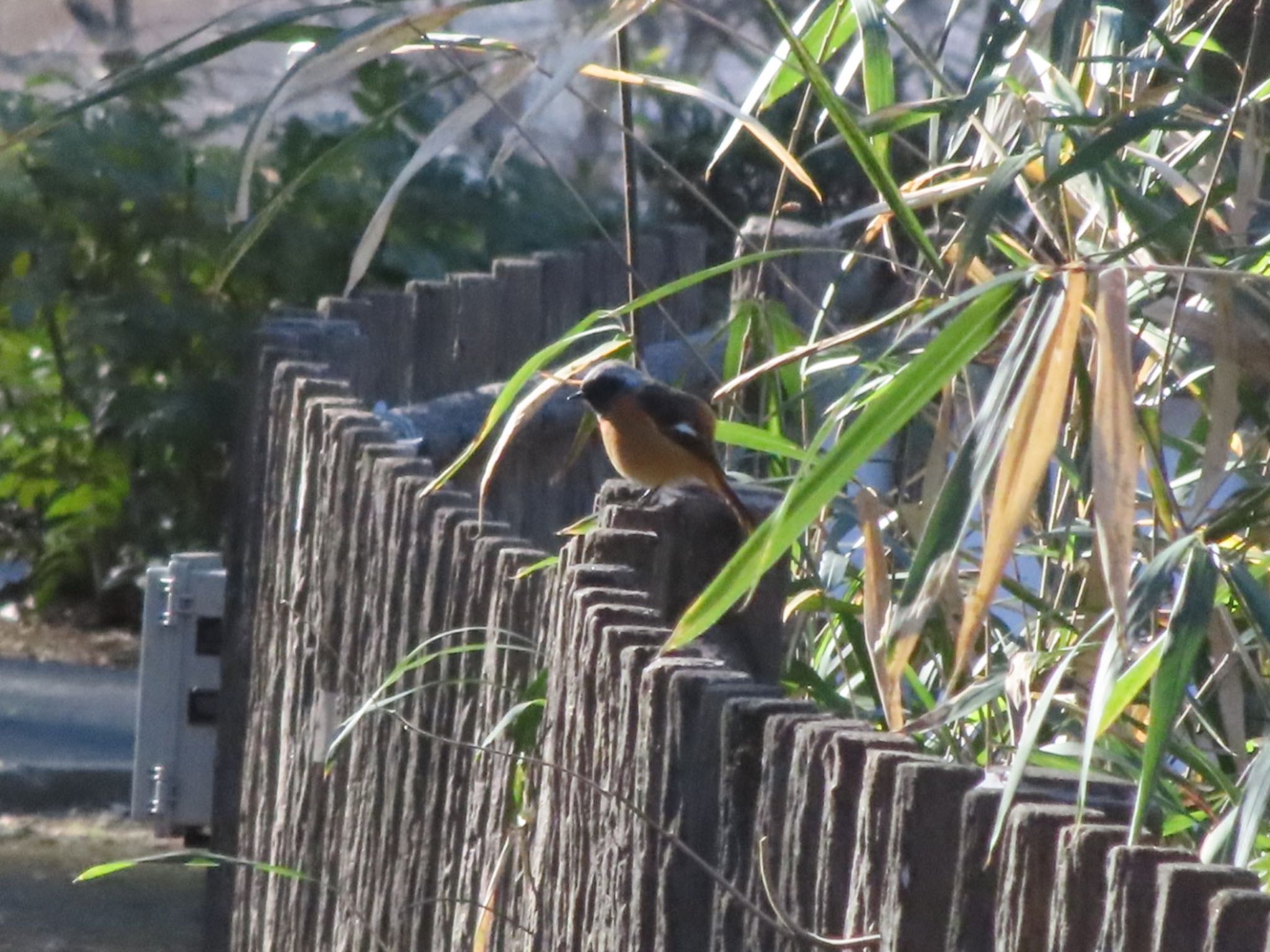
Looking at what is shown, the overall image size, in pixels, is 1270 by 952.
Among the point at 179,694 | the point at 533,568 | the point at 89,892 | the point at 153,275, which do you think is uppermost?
the point at 153,275

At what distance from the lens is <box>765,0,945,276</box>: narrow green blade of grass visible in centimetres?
220

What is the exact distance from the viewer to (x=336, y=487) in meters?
3.70

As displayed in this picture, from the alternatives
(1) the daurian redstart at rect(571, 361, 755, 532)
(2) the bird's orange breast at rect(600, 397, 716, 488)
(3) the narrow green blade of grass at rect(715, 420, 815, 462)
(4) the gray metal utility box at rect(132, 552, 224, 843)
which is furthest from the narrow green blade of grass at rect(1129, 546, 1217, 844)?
(4) the gray metal utility box at rect(132, 552, 224, 843)

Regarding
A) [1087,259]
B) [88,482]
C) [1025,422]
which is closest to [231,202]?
[88,482]

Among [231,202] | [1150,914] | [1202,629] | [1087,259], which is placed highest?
[231,202]

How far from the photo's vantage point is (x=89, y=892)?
19.2 ft

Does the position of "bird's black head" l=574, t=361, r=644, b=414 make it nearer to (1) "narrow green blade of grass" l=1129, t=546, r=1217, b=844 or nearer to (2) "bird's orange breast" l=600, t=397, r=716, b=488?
(2) "bird's orange breast" l=600, t=397, r=716, b=488

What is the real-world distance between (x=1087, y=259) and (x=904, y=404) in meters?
0.85

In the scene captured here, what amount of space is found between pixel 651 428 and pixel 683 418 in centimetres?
18

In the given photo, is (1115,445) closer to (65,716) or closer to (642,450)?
(642,450)

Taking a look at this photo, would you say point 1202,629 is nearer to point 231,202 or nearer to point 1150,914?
point 1150,914

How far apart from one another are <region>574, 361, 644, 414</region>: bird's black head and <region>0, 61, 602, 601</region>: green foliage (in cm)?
333

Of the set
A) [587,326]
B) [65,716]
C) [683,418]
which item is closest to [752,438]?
[587,326]

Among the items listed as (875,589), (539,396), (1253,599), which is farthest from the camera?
(539,396)
